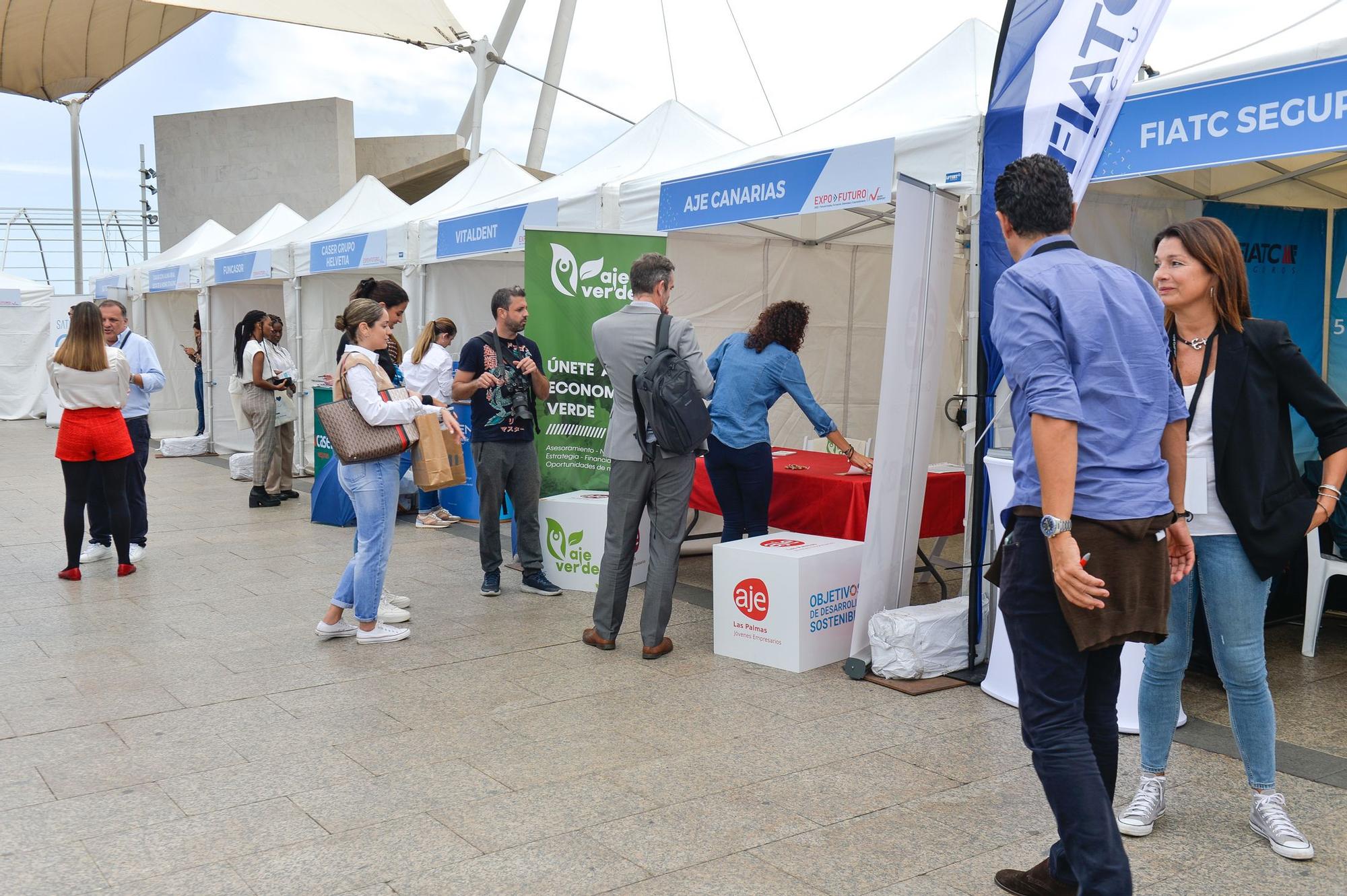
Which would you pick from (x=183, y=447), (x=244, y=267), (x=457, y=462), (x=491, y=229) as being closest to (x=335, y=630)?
(x=457, y=462)

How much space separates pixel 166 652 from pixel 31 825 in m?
1.94

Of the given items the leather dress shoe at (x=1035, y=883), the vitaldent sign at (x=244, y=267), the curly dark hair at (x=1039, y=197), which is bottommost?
the leather dress shoe at (x=1035, y=883)

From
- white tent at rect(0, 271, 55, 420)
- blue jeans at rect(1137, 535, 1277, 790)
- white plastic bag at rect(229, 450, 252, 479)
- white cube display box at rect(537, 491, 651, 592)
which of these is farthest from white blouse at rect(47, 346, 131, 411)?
white tent at rect(0, 271, 55, 420)

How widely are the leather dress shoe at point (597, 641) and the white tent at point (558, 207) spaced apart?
115 inches

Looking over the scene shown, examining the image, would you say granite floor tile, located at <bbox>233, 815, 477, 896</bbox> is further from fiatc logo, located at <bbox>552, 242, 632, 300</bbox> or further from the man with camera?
fiatc logo, located at <bbox>552, 242, 632, 300</bbox>

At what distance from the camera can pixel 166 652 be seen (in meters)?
5.00

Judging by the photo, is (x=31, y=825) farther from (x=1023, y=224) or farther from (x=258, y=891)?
(x=1023, y=224)

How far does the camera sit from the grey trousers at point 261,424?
9531 millimetres

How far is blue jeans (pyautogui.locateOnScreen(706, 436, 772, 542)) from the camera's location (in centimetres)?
544

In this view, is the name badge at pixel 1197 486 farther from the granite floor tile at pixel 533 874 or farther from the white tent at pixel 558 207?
the white tent at pixel 558 207

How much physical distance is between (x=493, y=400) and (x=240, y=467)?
21.8 ft

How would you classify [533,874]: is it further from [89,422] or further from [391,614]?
[89,422]

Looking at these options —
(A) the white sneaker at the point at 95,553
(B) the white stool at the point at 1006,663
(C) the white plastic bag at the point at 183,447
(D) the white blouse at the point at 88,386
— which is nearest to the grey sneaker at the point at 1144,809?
(B) the white stool at the point at 1006,663

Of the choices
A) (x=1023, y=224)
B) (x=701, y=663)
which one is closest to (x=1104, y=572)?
(x=1023, y=224)
